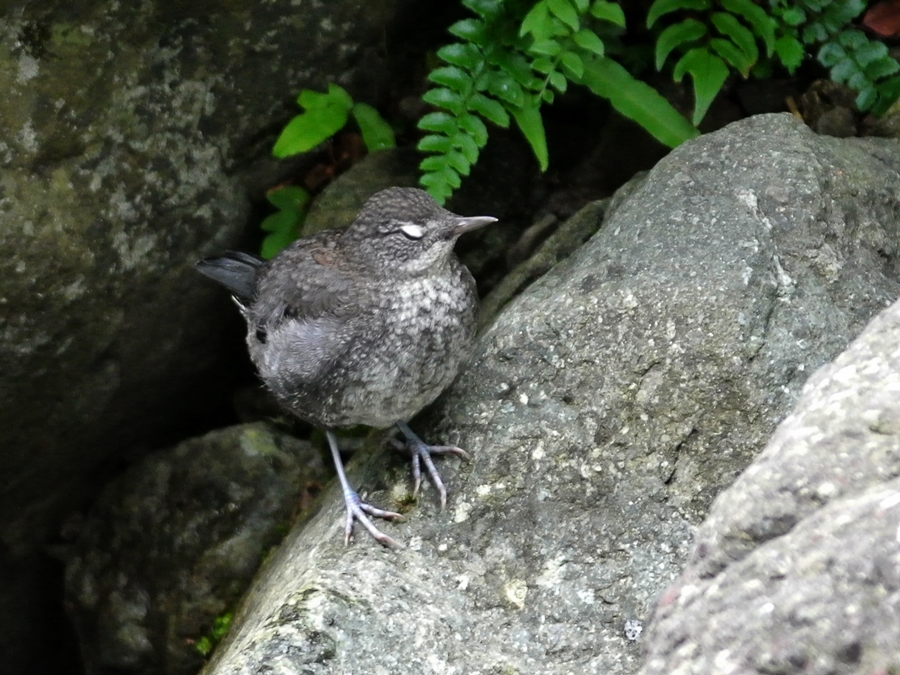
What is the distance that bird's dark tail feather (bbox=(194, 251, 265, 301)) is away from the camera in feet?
14.5

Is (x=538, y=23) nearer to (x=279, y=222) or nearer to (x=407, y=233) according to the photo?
(x=407, y=233)

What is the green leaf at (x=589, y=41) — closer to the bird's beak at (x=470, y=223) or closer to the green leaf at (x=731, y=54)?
the green leaf at (x=731, y=54)

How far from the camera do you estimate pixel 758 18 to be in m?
4.45

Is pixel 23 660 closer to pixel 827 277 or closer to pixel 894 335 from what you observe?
pixel 827 277

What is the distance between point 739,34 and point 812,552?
317 cm

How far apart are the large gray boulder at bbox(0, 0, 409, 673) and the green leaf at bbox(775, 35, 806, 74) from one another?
1.82 metres

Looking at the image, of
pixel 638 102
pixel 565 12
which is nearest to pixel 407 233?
pixel 565 12

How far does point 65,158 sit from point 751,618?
3.45m

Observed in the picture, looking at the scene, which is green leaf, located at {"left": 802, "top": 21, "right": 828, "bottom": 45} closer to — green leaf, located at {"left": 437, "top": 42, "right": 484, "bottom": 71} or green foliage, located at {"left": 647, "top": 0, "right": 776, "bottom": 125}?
green foliage, located at {"left": 647, "top": 0, "right": 776, "bottom": 125}

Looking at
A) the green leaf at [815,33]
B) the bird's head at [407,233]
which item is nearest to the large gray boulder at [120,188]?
the bird's head at [407,233]

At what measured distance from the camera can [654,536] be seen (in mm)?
3416

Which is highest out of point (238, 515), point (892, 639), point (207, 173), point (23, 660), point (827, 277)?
point (892, 639)

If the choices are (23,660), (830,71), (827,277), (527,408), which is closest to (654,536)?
(527,408)

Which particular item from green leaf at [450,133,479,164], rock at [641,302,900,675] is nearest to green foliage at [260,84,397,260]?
green leaf at [450,133,479,164]
